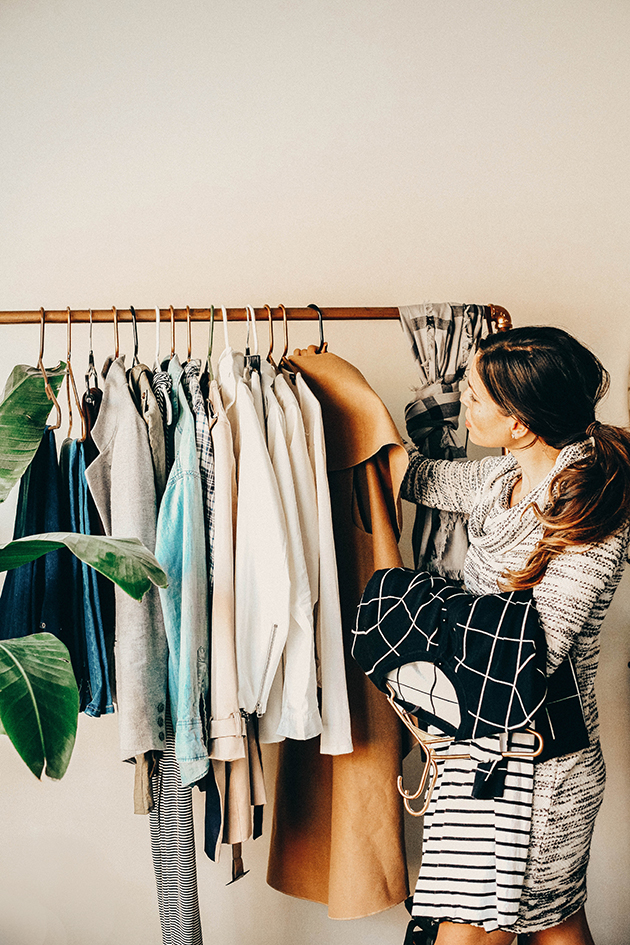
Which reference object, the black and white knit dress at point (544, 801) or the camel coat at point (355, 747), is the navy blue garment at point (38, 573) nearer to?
the camel coat at point (355, 747)

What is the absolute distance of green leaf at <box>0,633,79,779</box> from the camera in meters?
1.02

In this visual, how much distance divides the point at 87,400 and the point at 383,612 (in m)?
0.71

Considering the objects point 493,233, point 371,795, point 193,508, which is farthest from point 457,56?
point 371,795

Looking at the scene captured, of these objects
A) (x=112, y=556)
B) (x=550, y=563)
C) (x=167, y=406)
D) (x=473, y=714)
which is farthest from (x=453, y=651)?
(x=167, y=406)

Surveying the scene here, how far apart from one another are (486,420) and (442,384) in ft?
0.80

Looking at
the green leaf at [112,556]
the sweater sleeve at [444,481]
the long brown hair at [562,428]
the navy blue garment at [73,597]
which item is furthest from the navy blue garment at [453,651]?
the navy blue garment at [73,597]

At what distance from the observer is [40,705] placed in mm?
1053

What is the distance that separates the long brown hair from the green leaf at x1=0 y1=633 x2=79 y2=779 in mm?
767

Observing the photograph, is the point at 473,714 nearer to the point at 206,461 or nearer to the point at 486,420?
the point at 486,420

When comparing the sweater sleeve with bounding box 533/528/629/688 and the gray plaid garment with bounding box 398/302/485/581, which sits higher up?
the gray plaid garment with bounding box 398/302/485/581

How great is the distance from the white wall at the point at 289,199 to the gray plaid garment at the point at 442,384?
0.34 m

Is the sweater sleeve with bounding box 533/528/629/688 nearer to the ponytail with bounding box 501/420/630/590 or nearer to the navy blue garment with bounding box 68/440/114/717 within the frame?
the ponytail with bounding box 501/420/630/590

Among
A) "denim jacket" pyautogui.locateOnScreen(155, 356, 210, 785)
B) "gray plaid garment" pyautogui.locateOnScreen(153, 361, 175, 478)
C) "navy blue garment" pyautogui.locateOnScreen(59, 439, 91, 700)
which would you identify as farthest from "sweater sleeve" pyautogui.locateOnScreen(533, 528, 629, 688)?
"navy blue garment" pyautogui.locateOnScreen(59, 439, 91, 700)

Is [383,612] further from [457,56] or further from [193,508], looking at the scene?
[457,56]
